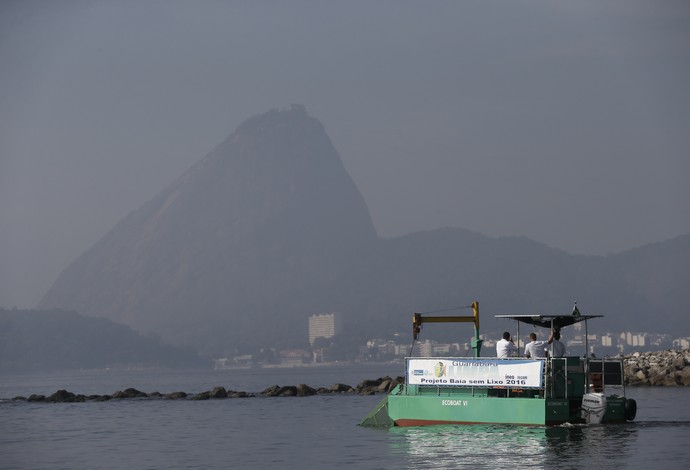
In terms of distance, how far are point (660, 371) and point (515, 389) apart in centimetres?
4622

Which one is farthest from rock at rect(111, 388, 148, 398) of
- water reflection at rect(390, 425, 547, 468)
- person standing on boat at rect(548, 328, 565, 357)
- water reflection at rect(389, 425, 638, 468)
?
person standing on boat at rect(548, 328, 565, 357)

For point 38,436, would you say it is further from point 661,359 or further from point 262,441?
point 661,359

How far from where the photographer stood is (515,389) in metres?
40.2

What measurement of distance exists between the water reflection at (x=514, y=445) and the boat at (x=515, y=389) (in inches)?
19.4

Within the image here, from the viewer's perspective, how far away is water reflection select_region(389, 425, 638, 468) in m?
33.7

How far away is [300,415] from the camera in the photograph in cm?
6400

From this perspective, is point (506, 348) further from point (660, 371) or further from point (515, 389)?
→ point (660, 371)

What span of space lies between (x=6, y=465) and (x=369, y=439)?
12511 millimetres

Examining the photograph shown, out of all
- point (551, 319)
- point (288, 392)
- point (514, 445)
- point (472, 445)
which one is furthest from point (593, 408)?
point (288, 392)

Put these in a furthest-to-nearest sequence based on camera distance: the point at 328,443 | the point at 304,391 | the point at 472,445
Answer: the point at 304,391 < the point at 328,443 < the point at 472,445

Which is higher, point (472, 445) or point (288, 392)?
point (288, 392)

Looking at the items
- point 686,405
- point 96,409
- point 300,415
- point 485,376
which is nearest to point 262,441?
point 485,376

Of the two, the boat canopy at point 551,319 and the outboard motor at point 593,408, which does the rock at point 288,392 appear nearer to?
the boat canopy at point 551,319

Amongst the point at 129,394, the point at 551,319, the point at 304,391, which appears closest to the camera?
the point at 551,319
